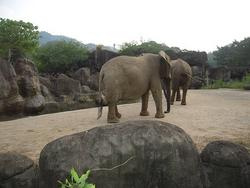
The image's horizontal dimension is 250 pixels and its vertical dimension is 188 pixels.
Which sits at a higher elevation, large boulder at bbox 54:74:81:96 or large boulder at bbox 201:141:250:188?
Result: large boulder at bbox 54:74:81:96

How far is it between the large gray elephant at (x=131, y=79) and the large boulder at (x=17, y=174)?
110 inches

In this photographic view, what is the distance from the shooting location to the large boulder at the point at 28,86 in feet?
38.6

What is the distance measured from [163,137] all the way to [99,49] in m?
24.0

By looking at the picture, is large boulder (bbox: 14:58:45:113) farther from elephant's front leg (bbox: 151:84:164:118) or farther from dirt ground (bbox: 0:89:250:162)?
elephant's front leg (bbox: 151:84:164:118)

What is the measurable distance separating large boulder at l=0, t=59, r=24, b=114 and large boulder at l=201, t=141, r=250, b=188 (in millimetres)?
7577

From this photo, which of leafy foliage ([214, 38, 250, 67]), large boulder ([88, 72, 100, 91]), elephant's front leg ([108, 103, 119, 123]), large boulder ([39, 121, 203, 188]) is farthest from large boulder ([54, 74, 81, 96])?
leafy foliage ([214, 38, 250, 67])

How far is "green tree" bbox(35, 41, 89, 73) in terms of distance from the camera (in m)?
29.3

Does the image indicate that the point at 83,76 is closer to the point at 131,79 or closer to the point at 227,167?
the point at 131,79

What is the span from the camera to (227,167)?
4215mm

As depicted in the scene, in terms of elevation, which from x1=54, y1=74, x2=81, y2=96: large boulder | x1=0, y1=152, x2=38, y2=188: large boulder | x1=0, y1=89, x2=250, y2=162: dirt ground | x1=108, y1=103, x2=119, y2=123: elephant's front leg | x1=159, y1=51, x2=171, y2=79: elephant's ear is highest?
x1=159, y1=51, x2=171, y2=79: elephant's ear

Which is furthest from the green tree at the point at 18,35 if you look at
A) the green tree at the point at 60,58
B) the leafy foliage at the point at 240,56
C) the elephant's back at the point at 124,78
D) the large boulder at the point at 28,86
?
the leafy foliage at the point at 240,56

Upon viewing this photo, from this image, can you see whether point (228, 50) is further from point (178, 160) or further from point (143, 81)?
point (178, 160)

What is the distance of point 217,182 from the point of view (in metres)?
4.25

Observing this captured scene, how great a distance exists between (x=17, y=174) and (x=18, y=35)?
57.5 feet
